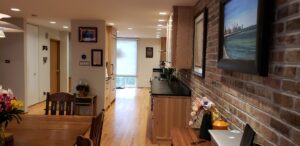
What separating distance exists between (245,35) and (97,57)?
4.77 metres

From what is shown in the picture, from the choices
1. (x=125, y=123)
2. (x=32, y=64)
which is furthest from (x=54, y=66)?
(x=125, y=123)

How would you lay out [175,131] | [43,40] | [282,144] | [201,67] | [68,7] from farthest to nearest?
[43,40]
[68,7]
[201,67]
[175,131]
[282,144]

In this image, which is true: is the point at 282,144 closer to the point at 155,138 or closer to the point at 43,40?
the point at 155,138

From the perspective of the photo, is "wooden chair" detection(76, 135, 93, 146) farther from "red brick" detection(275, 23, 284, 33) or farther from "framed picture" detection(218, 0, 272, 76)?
"red brick" detection(275, 23, 284, 33)

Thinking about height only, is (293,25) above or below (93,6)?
below

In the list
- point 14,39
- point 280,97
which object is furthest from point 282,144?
point 14,39

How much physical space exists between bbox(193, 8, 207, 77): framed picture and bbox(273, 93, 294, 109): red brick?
189cm

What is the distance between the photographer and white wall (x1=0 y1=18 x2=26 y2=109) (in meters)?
5.77

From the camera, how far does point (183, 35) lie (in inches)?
162

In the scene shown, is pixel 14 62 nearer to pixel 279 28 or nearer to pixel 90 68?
pixel 90 68

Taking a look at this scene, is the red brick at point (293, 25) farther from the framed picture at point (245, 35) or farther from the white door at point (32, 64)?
the white door at point (32, 64)

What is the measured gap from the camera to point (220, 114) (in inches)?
98.7

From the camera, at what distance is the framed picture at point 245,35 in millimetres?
1466

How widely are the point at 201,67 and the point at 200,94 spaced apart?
361 millimetres
